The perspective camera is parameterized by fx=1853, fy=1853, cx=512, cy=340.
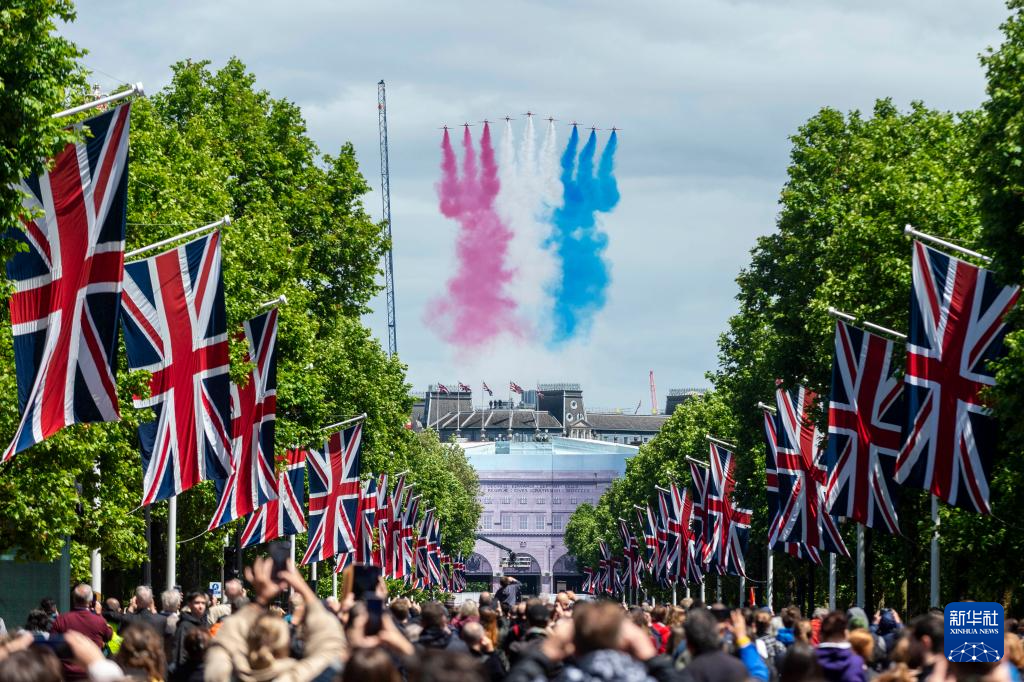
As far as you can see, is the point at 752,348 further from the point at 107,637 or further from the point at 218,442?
the point at 107,637

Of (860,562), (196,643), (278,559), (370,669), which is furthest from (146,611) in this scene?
(860,562)

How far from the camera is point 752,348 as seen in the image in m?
67.6

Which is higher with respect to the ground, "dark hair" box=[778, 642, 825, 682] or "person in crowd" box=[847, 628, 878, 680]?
"dark hair" box=[778, 642, 825, 682]

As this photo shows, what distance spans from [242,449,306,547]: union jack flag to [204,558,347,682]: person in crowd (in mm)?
33810

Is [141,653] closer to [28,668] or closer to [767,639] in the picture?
[28,668]

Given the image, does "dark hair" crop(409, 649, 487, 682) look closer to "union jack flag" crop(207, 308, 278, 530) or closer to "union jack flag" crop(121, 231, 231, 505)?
"union jack flag" crop(121, 231, 231, 505)

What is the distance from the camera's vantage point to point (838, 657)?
15789 millimetres

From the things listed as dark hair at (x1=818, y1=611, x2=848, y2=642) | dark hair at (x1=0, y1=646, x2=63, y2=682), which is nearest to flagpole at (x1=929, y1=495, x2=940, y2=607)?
dark hair at (x1=818, y1=611, x2=848, y2=642)

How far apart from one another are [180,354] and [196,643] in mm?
15345

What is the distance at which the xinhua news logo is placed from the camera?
1816 centimetres

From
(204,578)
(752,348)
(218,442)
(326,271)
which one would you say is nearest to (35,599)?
(218,442)

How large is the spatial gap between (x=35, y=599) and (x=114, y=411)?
800 inches

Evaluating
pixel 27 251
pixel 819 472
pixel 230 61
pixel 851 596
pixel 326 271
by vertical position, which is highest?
pixel 230 61

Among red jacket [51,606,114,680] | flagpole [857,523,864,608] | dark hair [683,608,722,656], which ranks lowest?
flagpole [857,523,864,608]
